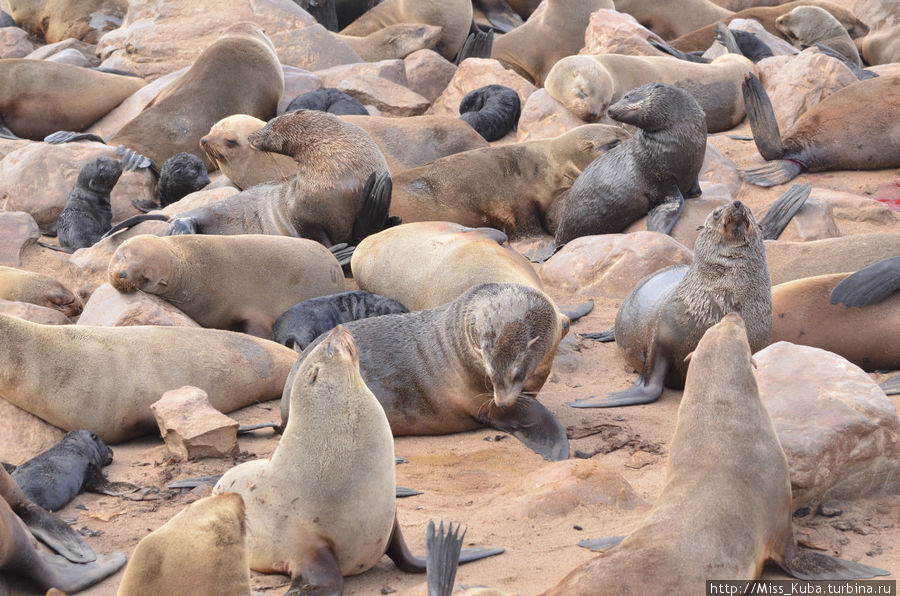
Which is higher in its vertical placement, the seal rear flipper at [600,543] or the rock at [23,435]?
the seal rear flipper at [600,543]

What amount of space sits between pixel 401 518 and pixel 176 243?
323 cm

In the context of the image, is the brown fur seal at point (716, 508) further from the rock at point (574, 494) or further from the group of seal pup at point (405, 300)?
the rock at point (574, 494)

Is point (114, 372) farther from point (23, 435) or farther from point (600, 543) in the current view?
point (600, 543)

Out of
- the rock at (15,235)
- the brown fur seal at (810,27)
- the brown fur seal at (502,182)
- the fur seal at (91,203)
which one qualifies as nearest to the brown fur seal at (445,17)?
the brown fur seal at (810,27)

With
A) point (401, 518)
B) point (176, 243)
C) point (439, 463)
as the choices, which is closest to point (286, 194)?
point (176, 243)

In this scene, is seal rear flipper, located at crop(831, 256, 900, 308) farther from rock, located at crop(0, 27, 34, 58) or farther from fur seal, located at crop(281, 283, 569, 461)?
rock, located at crop(0, 27, 34, 58)

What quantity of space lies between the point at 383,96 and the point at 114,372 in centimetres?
597

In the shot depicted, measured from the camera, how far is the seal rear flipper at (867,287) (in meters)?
5.48

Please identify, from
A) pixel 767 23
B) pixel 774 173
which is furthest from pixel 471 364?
pixel 767 23

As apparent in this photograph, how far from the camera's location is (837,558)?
322cm

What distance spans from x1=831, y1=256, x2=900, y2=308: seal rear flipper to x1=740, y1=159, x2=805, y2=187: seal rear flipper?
2.78m

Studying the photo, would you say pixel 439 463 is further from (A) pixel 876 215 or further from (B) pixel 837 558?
(A) pixel 876 215

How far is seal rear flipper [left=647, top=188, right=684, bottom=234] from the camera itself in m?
7.38

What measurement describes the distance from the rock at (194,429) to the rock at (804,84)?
6.32 m
